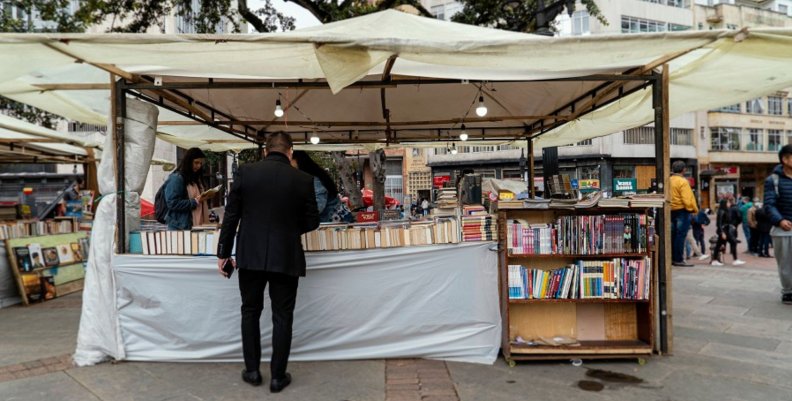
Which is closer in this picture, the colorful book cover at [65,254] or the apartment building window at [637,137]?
the colorful book cover at [65,254]

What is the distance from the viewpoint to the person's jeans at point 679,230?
885 cm

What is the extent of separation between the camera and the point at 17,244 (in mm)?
6793

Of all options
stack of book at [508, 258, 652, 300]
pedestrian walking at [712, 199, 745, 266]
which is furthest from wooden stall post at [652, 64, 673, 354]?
pedestrian walking at [712, 199, 745, 266]

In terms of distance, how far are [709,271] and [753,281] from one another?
1.01m

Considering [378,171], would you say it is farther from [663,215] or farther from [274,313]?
[274,313]

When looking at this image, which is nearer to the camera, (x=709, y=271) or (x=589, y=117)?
(x=589, y=117)

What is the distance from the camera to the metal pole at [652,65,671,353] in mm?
4281

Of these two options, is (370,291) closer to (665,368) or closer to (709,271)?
(665,368)

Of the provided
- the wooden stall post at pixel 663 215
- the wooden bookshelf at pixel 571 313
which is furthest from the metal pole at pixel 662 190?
the wooden bookshelf at pixel 571 313

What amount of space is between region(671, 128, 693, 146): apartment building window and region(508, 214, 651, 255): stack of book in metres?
37.8

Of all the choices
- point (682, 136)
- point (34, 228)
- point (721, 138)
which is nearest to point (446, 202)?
point (34, 228)

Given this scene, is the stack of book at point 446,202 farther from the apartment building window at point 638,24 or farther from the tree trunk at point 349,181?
the apartment building window at point 638,24

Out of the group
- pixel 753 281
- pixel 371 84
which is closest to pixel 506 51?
pixel 371 84

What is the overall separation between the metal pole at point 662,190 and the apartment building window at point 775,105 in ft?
152
